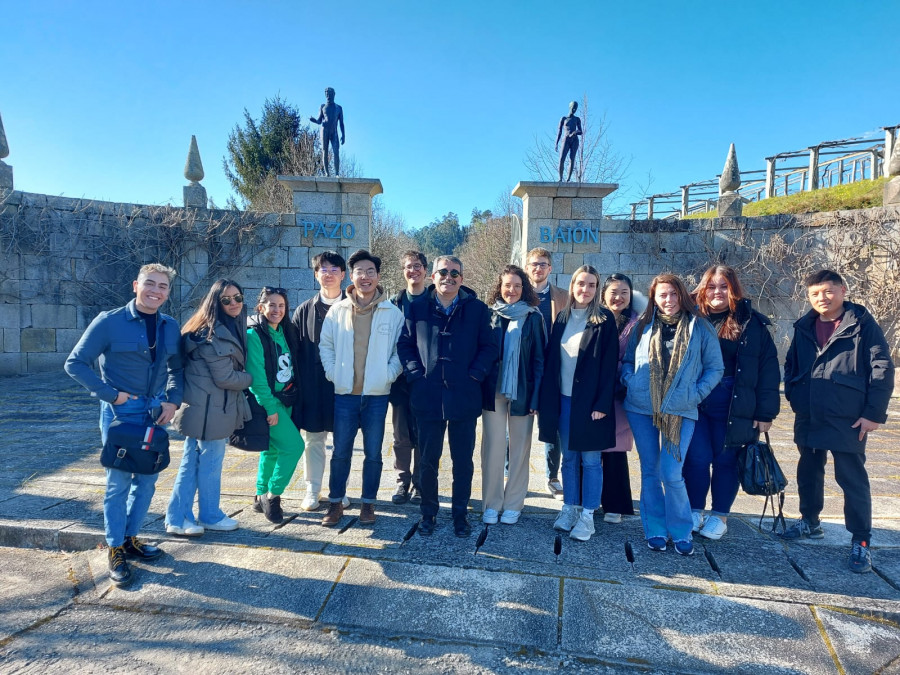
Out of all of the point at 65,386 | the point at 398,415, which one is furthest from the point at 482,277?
the point at 398,415

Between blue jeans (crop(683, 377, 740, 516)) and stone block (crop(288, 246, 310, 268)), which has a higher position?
stone block (crop(288, 246, 310, 268))

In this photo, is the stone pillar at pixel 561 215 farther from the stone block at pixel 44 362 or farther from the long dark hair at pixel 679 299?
the stone block at pixel 44 362

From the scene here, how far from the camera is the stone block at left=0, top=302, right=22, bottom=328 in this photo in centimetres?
904

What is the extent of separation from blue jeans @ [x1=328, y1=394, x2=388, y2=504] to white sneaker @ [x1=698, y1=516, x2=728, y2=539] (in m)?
2.11

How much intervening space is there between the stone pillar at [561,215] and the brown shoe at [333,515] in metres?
6.14

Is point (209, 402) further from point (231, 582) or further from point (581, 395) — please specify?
point (581, 395)

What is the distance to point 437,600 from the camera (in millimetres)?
2590

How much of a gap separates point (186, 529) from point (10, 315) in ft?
28.3

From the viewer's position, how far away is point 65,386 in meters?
8.24

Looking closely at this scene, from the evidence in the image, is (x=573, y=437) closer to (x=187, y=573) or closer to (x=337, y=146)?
(x=187, y=573)

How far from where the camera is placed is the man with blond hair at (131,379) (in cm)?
278

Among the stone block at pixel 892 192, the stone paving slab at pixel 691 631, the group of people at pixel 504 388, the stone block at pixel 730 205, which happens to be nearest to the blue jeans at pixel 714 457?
the group of people at pixel 504 388

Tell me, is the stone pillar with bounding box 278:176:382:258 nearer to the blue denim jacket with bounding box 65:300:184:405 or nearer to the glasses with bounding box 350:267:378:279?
the glasses with bounding box 350:267:378:279

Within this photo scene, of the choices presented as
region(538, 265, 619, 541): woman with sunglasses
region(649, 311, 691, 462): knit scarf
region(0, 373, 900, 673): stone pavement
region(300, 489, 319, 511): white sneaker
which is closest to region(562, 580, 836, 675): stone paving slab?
region(0, 373, 900, 673): stone pavement
